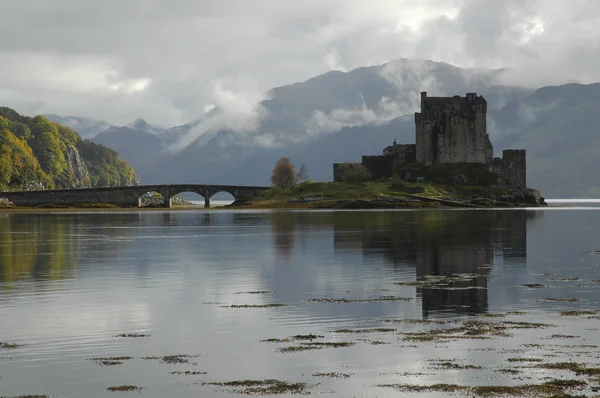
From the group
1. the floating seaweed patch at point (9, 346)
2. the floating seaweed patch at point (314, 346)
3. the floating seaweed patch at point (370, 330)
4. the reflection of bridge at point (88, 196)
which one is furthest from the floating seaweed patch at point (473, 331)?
the reflection of bridge at point (88, 196)

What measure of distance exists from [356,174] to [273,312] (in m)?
154

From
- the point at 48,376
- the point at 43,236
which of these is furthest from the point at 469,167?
the point at 48,376

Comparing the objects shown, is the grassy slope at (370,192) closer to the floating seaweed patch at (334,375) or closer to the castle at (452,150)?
the castle at (452,150)

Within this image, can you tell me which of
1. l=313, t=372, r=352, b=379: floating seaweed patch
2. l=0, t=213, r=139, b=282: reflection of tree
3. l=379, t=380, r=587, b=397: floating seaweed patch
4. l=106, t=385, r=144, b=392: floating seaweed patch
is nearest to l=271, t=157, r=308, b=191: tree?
l=0, t=213, r=139, b=282: reflection of tree

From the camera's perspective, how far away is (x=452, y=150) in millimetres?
184500

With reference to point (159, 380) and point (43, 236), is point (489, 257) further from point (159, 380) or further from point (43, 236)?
point (43, 236)

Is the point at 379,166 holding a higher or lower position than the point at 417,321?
higher

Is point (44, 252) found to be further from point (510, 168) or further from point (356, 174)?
point (510, 168)

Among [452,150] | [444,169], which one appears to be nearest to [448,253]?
[444,169]

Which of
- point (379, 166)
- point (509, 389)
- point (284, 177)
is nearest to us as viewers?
point (509, 389)

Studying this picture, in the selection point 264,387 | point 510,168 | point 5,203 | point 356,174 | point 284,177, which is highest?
point 510,168

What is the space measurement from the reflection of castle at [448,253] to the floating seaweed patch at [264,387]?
9.37 metres

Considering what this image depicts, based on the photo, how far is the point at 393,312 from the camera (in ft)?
87.1

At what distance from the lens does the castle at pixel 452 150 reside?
18362cm
